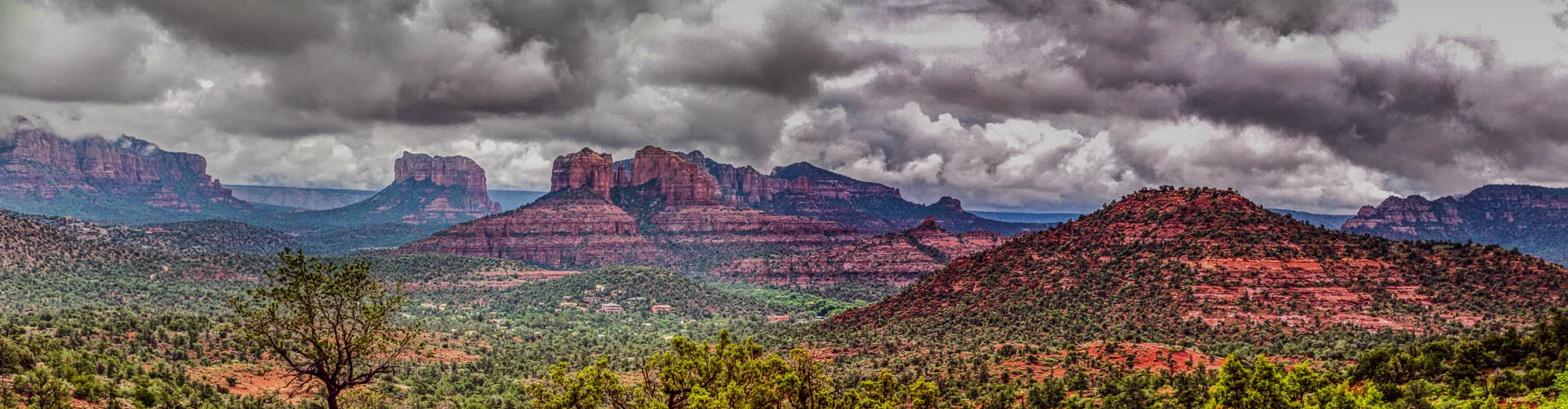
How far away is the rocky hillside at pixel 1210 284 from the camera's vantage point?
67.1m

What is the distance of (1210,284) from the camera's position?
242 ft

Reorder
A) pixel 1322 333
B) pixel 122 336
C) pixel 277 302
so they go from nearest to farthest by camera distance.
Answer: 1. pixel 277 302
2. pixel 1322 333
3. pixel 122 336

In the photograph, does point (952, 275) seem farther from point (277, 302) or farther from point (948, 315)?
point (277, 302)

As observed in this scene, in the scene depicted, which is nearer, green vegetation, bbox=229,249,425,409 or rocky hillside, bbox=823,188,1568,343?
green vegetation, bbox=229,249,425,409

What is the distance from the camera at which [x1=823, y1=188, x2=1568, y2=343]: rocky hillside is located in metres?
67.1

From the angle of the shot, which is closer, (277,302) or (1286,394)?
(277,302)

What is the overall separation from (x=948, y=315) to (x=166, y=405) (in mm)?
64113

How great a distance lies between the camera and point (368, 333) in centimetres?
3372

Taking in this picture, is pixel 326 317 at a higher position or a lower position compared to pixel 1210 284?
higher

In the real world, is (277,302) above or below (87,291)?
above

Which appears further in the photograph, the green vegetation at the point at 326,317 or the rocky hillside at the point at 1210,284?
the rocky hillside at the point at 1210,284

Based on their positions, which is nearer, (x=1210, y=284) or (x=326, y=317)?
(x=326, y=317)

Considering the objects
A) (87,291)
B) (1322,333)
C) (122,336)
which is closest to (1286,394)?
(1322,333)

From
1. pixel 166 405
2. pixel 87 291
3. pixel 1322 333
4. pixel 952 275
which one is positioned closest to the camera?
pixel 166 405
